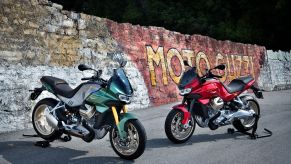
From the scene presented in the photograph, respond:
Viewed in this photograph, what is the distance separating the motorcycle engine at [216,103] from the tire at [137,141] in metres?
2.03

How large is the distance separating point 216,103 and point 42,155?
311cm

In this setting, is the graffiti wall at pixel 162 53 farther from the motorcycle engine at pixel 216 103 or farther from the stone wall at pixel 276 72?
the motorcycle engine at pixel 216 103

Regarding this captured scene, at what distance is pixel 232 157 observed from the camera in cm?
569

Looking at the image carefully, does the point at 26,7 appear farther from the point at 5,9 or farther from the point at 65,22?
the point at 65,22

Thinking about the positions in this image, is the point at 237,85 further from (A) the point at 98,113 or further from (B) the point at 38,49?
(B) the point at 38,49

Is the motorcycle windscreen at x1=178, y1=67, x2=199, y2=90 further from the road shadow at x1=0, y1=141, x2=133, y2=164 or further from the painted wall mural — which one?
the painted wall mural

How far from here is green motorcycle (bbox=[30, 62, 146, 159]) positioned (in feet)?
18.0

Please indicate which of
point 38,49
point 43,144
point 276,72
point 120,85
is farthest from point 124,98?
point 276,72

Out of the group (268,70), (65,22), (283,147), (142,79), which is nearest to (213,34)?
(268,70)

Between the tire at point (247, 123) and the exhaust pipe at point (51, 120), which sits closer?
the exhaust pipe at point (51, 120)

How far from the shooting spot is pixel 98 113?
5.77 metres

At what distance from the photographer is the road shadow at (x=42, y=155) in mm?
5543

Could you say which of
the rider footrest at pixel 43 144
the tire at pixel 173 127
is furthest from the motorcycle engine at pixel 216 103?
the rider footrest at pixel 43 144

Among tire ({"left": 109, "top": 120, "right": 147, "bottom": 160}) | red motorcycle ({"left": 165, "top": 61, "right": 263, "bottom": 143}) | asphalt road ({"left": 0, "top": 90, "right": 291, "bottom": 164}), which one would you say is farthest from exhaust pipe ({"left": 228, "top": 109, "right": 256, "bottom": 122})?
tire ({"left": 109, "top": 120, "right": 147, "bottom": 160})
